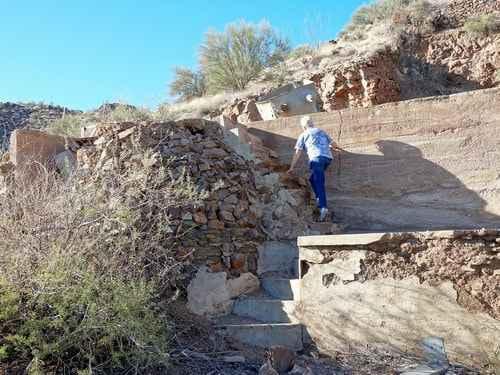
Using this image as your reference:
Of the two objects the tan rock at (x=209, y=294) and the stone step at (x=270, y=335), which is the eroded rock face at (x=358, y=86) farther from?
the stone step at (x=270, y=335)

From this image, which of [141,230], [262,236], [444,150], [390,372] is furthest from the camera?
[444,150]

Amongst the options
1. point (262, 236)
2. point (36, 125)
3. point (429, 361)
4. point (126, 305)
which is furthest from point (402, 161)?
point (36, 125)

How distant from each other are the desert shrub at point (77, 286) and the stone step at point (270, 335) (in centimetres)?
71

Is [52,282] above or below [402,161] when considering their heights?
below

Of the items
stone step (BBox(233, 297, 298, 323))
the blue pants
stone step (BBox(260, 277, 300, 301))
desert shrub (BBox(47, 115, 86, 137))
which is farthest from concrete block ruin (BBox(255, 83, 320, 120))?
stone step (BBox(233, 297, 298, 323))

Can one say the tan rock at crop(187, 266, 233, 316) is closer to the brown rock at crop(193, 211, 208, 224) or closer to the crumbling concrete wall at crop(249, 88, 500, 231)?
the brown rock at crop(193, 211, 208, 224)

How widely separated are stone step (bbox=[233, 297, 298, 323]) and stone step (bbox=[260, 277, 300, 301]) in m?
0.18

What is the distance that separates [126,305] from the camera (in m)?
3.50

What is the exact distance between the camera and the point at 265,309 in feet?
15.4

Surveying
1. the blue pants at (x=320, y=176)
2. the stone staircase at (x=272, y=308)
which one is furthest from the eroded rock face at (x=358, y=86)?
the stone staircase at (x=272, y=308)

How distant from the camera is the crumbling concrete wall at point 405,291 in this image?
3848mm

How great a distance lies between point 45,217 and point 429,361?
2.95 metres

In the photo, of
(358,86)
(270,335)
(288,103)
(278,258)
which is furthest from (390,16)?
(270,335)

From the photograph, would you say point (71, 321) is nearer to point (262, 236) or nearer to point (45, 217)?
point (45, 217)
